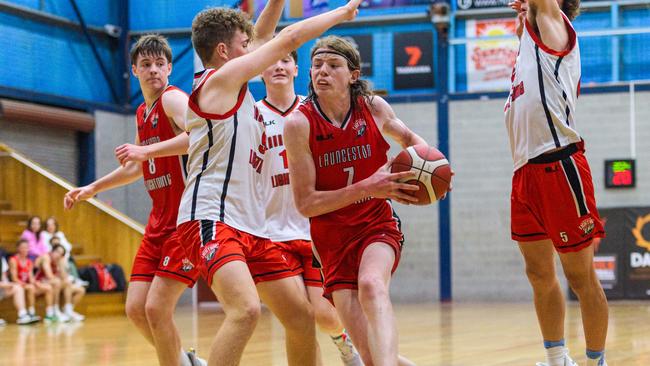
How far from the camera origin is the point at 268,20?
4992mm

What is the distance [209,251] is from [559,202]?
1.90 m

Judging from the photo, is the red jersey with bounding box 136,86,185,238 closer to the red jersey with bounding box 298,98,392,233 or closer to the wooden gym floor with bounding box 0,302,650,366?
the red jersey with bounding box 298,98,392,233

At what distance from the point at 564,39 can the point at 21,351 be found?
552 cm

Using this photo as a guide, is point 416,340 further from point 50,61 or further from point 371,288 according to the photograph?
point 50,61

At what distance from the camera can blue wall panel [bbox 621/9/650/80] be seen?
14.9 meters

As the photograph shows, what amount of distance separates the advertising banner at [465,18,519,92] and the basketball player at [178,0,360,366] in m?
11.4

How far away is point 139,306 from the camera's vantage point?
5098 mm

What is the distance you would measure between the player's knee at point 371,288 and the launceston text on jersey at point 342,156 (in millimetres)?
630

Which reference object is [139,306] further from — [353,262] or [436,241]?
[436,241]

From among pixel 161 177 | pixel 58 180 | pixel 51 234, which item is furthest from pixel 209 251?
pixel 58 180

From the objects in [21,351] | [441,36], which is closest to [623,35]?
Answer: [441,36]

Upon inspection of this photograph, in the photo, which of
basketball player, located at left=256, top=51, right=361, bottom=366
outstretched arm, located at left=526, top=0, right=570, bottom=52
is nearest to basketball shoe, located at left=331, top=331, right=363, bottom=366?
basketball player, located at left=256, top=51, right=361, bottom=366

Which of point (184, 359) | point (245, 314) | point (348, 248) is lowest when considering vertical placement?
point (184, 359)

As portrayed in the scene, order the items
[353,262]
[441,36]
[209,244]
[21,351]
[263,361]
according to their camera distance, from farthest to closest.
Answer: [441,36] → [21,351] → [263,361] → [353,262] → [209,244]
